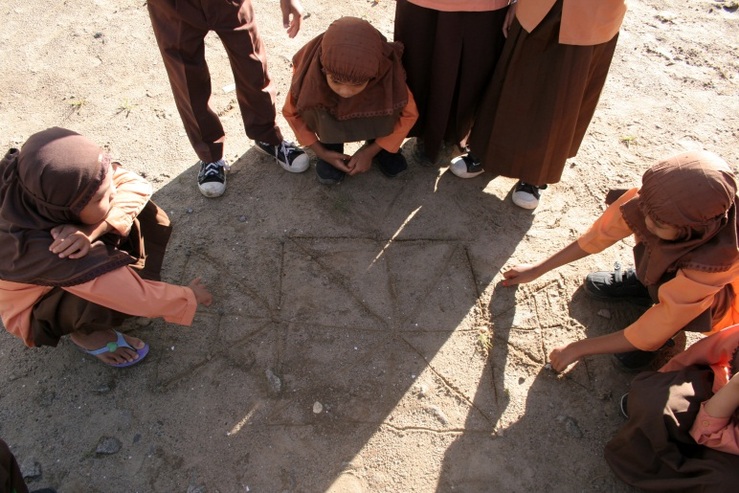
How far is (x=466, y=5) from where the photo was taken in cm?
266

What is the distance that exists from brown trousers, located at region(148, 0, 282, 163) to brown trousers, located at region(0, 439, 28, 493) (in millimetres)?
1836

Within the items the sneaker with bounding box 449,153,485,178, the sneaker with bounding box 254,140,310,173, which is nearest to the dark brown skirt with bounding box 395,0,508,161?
the sneaker with bounding box 449,153,485,178

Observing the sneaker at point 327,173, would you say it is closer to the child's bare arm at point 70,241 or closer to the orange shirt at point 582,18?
the orange shirt at point 582,18

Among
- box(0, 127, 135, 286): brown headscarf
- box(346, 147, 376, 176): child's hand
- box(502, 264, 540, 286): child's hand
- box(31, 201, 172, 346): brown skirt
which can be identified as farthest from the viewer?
box(346, 147, 376, 176): child's hand

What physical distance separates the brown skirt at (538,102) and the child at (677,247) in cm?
61

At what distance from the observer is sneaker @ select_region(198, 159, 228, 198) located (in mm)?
3367

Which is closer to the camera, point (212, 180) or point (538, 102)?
point (538, 102)

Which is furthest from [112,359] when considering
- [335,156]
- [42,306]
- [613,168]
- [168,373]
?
[613,168]

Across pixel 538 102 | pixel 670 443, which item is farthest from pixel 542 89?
pixel 670 443

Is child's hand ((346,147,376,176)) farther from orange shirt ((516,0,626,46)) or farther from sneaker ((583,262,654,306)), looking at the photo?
sneaker ((583,262,654,306))

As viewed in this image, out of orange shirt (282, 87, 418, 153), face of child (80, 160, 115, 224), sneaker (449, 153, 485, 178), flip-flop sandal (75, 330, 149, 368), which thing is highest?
face of child (80, 160, 115, 224)

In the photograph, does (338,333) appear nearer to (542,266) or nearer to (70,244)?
(542,266)

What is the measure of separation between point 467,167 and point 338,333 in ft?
4.58

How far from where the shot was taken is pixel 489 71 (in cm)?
300
